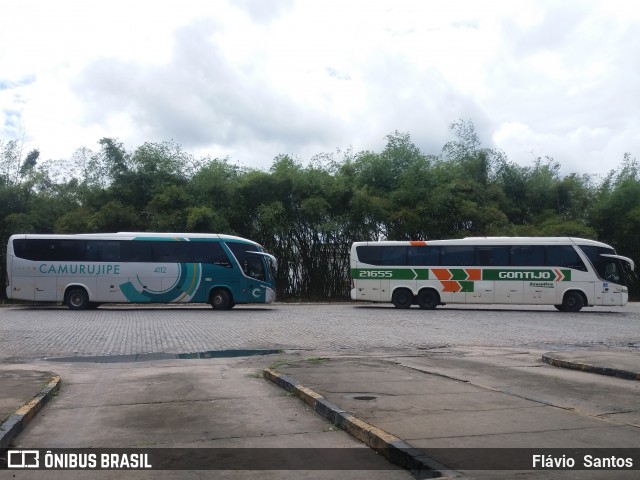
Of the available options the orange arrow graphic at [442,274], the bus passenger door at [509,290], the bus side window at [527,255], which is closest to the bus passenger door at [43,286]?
the orange arrow graphic at [442,274]

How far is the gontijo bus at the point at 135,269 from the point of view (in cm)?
2706

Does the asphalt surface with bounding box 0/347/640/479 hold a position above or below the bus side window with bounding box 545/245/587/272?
below

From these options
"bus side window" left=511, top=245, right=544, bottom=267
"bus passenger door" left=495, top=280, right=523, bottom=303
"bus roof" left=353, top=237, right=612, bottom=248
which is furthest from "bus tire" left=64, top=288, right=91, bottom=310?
"bus side window" left=511, top=245, right=544, bottom=267

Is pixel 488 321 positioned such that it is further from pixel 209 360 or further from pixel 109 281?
pixel 109 281

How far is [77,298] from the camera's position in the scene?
27359 mm

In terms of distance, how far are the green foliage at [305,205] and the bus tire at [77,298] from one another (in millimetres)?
5724

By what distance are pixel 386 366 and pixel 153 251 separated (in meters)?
18.2

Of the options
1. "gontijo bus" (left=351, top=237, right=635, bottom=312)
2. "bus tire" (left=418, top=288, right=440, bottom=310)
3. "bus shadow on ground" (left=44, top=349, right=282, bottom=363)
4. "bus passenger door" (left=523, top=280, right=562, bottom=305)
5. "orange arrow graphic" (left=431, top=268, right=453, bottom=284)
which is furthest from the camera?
"bus tire" (left=418, top=288, right=440, bottom=310)

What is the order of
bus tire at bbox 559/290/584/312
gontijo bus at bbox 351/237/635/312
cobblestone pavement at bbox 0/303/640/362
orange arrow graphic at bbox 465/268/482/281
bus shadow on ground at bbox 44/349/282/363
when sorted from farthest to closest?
orange arrow graphic at bbox 465/268/482/281 → bus tire at bbox 559/290/584/312 → gontijo bus at bbox 351/237/635/312 → cobblestone pavement at bbox 0/303/640/362 → bus shadow on ground at bbox 44/349/282/363

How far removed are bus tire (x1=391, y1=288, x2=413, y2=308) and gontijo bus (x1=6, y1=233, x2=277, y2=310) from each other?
5392mm

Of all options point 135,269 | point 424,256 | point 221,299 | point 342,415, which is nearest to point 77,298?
point 135,269

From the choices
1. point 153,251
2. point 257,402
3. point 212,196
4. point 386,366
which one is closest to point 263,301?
point 153,251

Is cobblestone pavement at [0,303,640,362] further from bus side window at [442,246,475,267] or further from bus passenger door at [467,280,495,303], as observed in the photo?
bus side window at [442,246,475,267]

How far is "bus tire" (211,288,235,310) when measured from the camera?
27.9 meters
